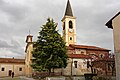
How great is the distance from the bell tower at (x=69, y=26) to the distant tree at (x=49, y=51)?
30.3 meters

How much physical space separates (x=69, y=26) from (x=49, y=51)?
35689 millimetres

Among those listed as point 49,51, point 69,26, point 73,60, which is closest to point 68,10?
point 69,26

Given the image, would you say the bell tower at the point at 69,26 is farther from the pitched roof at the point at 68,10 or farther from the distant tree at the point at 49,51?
the distant tree at the point at 49,51

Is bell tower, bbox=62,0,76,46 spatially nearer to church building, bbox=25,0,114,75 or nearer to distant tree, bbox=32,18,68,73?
church building, bbox=25,0,114,75

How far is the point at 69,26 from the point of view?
222 ft

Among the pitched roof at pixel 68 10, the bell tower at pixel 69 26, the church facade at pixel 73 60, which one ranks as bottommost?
the church facade at pixel 73 60

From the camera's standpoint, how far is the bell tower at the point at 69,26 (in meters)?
65.4

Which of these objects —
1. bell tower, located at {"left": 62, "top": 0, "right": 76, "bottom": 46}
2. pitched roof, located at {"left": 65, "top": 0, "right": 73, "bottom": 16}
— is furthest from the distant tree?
pitched roof, located at {"left": 65, "top": 0, "right": 73, "bottom": 16}

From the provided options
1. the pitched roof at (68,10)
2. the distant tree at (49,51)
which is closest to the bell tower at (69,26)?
the pitched roof at (68,10)

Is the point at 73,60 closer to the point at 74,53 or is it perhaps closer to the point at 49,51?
the point at 74,53

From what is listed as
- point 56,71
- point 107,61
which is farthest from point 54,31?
point 107,61

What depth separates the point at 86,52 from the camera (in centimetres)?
4984

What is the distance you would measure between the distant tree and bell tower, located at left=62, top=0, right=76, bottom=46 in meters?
30.3

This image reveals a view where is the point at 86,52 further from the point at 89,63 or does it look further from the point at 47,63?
the point at 47,63
